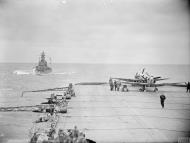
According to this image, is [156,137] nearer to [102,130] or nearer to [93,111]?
[102,130]

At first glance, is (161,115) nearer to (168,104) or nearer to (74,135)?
(168,104)

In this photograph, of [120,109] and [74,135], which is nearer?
[74,135]

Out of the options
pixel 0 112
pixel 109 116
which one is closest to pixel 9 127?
pixel 0 112

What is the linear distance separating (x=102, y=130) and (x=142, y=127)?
137 inches

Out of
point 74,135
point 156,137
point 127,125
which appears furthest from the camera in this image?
point 127,125

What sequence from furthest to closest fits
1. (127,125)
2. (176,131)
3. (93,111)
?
(93,111) → (127,125) → (176,131)

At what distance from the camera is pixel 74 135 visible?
16.2m

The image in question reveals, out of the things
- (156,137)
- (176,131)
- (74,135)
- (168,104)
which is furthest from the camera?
(168,104)

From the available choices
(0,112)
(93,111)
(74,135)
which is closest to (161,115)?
(93,111)

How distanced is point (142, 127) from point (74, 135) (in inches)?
298

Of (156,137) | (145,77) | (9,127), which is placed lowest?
(9,127)

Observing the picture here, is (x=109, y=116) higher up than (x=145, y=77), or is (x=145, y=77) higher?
(x=145, y=77)

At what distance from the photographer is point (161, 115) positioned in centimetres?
2588

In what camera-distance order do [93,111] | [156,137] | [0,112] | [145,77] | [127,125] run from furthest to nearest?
[145,77]
[0,112]
[93,111]
[127,125]
[156,137]
